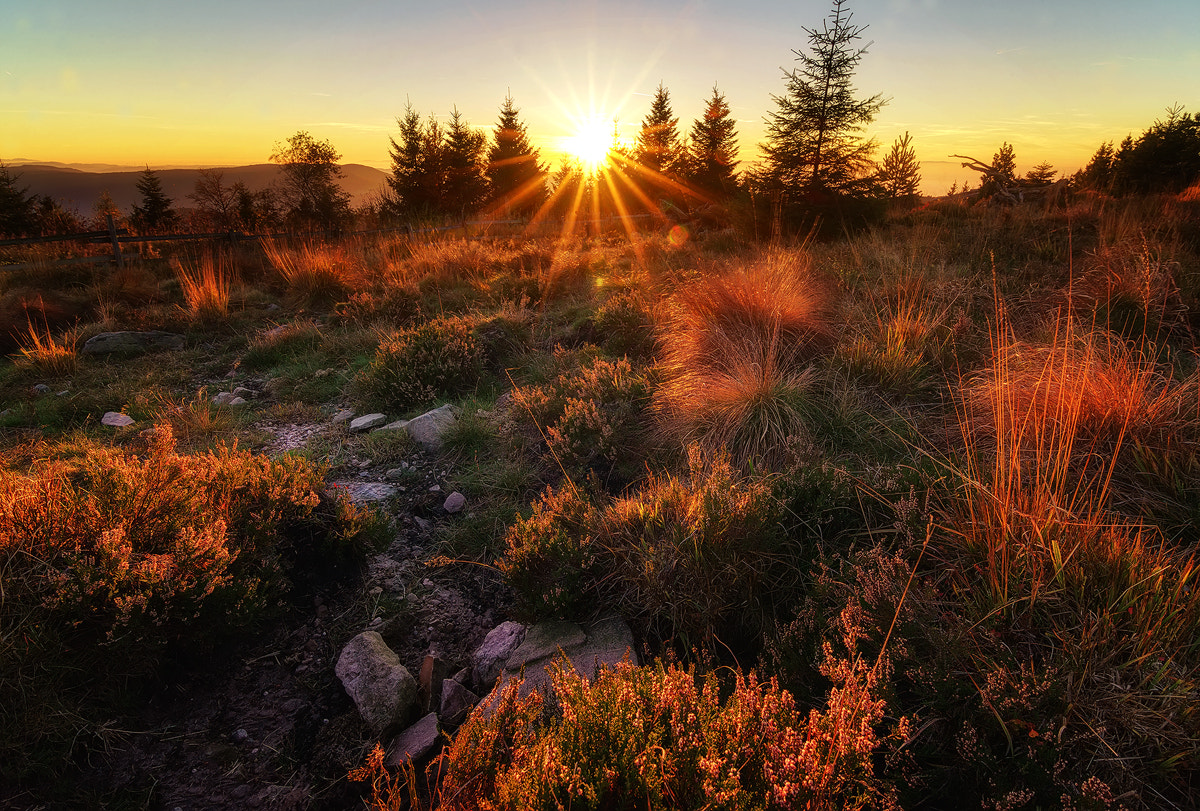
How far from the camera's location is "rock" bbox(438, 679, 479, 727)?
2.17m

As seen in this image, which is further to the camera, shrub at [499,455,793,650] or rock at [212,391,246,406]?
rock at [212,391,246,406]

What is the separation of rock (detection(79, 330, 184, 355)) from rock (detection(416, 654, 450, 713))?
742 cm

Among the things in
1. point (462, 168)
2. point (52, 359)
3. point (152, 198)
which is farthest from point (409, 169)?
point (52, 359)

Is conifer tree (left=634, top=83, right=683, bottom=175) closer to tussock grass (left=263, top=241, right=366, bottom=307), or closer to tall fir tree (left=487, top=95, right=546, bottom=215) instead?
tall fir tree (left=487, top=95, right=546, bottom=215)

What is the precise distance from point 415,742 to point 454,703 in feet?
0.72

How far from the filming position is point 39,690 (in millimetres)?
1828

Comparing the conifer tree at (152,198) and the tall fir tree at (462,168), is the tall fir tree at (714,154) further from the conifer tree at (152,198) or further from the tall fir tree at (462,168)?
the conifer tree at (152,198)

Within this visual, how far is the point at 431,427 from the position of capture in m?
4.64

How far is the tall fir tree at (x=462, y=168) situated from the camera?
30.4m

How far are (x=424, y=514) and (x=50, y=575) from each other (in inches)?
75.3

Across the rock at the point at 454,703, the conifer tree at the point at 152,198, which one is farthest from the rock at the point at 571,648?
the conifer tree at the point at 152,198

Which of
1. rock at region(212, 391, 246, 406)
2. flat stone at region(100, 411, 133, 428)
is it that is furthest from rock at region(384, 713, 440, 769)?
rock at region(212, 391, 246, 406)

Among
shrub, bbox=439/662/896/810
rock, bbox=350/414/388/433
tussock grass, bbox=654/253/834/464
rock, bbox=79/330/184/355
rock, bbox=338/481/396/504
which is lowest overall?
rock, bbox=338/481/396/504

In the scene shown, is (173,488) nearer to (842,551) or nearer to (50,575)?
(50,575)
